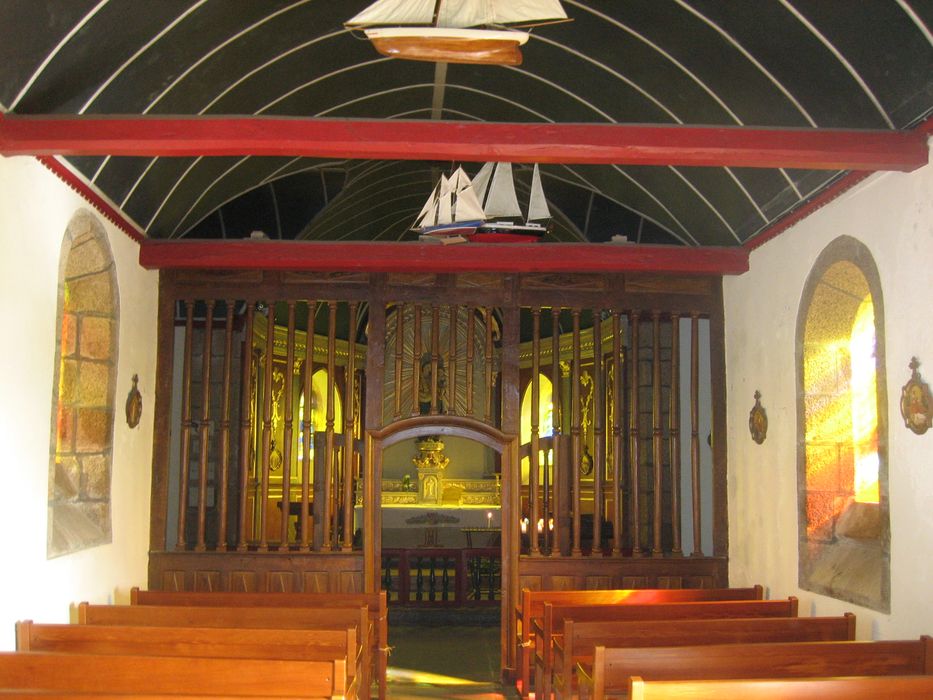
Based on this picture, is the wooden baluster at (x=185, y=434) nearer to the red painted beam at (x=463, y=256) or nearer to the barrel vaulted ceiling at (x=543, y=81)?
the red painted beam at (x=463, y=256)

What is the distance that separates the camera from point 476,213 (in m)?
7.54

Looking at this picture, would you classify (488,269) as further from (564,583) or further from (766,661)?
(766,661)

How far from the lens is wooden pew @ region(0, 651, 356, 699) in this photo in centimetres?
447

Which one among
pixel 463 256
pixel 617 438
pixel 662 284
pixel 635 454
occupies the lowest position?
pixel 635 454

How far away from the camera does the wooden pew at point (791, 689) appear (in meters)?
4.23

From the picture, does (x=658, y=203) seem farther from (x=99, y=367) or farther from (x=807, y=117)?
(x=99, y=367)

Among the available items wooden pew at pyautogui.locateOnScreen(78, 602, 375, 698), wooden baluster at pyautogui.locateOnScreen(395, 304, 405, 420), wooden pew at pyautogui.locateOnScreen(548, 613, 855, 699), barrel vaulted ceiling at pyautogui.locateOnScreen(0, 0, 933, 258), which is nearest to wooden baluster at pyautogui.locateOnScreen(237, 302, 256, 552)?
barrel vaulted ceiling at pyautogui.locateOnScreen(0, 0, 933, 258)

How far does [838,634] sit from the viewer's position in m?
5.93

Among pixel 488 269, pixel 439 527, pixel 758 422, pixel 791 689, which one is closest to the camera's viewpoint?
pixel 791 689

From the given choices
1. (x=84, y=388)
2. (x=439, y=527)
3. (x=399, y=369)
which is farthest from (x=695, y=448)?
(x=84, y=388)

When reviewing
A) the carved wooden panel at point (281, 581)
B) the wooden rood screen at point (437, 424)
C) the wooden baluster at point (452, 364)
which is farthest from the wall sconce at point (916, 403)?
the carved wooden panel at point (281, 581)

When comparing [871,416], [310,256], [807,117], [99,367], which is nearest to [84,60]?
[99,367]

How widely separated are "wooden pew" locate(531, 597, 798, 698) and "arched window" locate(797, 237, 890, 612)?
308 millimetres

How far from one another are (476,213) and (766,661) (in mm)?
3868
